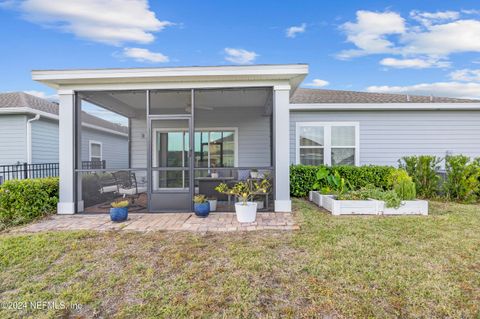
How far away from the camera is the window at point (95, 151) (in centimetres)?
1241

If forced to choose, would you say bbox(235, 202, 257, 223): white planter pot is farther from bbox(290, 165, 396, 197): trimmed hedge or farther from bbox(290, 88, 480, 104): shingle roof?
bbox(290, 88, 480, 104): shingle roof

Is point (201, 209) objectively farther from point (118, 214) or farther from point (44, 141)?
point (44, 141)

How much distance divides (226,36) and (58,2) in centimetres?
665

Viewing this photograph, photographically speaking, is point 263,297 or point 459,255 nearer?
point 263,297

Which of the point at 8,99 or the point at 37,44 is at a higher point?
the point at 37,44

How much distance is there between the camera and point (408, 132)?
870 centimetres

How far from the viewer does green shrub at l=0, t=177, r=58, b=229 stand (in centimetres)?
520

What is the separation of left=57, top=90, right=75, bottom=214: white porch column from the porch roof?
1.52ft

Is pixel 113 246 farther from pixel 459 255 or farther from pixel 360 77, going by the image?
pixel 360 77

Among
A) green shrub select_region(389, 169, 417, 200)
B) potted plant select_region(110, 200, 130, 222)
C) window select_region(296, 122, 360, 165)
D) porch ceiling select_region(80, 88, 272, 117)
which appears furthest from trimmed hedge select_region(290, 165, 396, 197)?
potted plant select_region(110, 200, 130, 222)

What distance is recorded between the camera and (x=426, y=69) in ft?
48.0

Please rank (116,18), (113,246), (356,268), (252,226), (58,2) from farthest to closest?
(116,18), (58,2), (252,226), (113,246), (356,268)

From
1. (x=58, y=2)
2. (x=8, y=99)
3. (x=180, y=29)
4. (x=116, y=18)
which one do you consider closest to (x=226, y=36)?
(x=180, y=29)

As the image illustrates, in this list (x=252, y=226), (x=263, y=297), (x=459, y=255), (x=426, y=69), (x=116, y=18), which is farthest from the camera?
(x=426, y=69)
